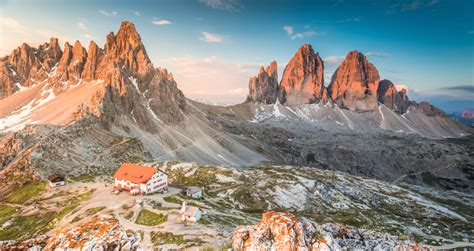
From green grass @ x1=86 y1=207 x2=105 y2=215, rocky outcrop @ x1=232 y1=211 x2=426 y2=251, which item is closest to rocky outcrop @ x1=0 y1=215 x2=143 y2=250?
rocky outcrop @ x1=232 y1=211 x2=426 y2=251

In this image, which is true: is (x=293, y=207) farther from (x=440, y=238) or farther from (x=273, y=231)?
(x=273, y=231)

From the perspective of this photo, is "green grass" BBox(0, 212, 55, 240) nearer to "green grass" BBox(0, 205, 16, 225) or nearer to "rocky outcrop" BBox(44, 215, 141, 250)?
"green grass" BBox(0, 205, 16, 225)

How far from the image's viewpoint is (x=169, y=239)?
59.0m

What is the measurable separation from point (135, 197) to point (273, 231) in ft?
214

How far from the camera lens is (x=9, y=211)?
316ft

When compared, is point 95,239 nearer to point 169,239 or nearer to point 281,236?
point 281,236

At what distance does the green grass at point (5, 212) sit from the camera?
299 ft

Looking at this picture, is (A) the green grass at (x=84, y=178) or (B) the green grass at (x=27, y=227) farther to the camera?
(A) the green grass at (x=84, y=178)

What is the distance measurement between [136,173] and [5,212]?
141 ft

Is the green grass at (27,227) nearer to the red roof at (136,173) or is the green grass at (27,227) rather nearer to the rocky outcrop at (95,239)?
the red roof at (136,173)

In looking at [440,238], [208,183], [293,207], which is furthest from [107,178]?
[440,238]

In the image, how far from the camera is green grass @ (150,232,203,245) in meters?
56.6

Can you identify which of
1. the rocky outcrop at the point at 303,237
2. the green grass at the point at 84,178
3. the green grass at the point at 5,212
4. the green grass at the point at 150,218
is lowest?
the green grass at the point at 5,212

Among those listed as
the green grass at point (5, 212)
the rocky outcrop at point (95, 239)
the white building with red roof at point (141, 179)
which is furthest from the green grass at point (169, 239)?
the green grass at point (5, 212)
